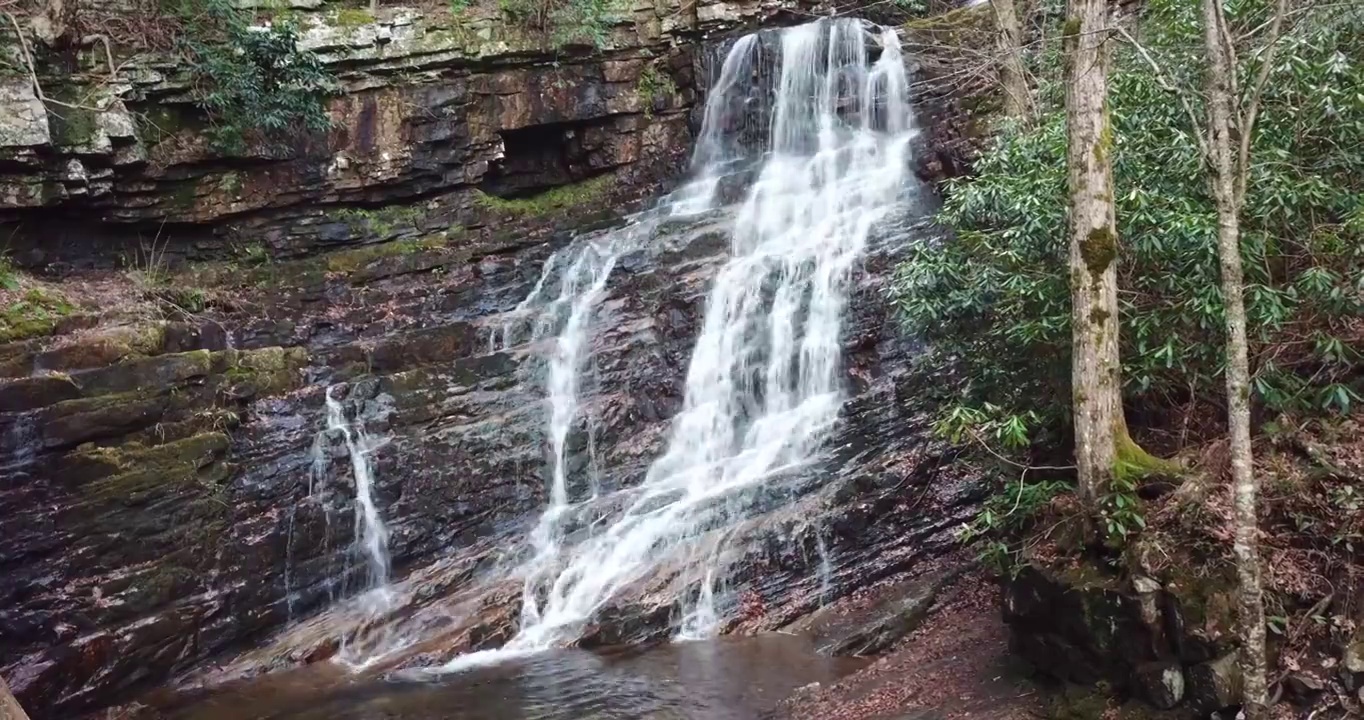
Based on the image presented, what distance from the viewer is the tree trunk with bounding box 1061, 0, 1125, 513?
7.78m

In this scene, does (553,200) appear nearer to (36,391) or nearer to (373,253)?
(373,253)

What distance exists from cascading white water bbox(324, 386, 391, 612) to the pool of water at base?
1827mm

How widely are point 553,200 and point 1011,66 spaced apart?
9.59 meters

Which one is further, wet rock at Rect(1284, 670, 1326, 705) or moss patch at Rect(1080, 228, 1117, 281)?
moss patch at Rect(1080, 228, 1117, 281)

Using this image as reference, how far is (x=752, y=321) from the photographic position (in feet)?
51.7

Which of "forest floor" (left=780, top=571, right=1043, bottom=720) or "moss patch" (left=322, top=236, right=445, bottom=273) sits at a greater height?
"moss patch" (left=322, top=236, right=445, bottom=273)

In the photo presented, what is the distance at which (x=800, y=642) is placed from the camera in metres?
11.1

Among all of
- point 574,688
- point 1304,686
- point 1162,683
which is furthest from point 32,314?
point 1304,686

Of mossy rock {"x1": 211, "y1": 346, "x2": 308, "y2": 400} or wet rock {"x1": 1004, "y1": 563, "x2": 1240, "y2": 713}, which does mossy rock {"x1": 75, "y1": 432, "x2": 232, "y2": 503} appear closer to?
mossy rock {"x1": 211, "y1": 346, "x2": 308, "y2": 400}

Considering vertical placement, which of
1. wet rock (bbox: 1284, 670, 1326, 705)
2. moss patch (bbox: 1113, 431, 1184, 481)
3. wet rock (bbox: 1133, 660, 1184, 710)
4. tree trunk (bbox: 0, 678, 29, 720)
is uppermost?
tree trunk (bbox: 0, 678, 29, 720)

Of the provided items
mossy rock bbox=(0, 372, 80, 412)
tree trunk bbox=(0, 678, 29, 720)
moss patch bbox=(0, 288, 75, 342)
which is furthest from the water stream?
tree trunk bbox=(0, 678, 29, 720)

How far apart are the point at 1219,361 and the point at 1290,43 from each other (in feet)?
8.65

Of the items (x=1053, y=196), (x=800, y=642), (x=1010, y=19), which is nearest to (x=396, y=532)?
(x=800, y=642)

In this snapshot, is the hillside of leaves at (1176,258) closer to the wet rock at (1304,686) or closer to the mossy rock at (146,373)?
the wet rock at (1304,686)
